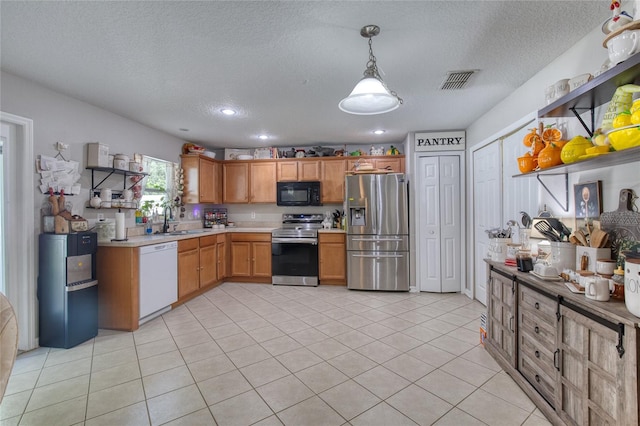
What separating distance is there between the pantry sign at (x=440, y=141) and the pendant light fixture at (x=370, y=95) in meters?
2.59

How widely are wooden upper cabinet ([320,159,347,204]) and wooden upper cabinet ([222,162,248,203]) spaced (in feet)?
4.72

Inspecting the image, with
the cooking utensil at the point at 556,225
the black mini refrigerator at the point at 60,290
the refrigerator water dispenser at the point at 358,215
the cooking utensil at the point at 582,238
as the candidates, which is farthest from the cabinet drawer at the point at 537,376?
the black mini refrigerator at the point at 60,290

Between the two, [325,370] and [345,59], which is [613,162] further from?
[325,370]

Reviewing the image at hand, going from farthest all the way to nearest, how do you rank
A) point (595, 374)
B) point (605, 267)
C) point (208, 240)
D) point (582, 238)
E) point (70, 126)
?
1. point (208, 240)
2. point (70, 126)
3. point (582, 238)
4. point (605, 267)
5. point (595, 374)

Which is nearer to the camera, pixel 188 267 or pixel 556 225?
pixel 556 225

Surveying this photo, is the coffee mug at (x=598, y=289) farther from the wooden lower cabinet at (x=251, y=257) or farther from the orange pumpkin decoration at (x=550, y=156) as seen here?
the wooden lower cabinet at (x=251, y=257)

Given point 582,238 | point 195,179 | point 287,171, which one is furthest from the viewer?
point 287,171

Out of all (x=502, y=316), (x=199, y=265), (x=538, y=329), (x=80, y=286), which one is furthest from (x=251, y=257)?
(x=538, y=329)

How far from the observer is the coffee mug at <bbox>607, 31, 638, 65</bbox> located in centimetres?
135

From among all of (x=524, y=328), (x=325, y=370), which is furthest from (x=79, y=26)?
(x=524, y=328)

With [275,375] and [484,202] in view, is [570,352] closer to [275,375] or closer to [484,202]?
[275,375]

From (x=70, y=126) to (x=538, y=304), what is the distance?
14.4 ft

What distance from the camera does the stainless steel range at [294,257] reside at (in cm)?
473

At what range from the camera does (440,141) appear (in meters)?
4.32
